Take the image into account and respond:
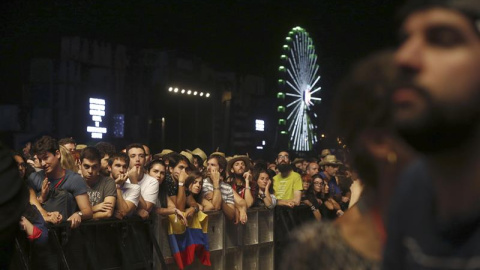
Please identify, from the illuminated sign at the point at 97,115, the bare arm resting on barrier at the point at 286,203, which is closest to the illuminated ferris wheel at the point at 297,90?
the illuminated sign at the point at 97,115

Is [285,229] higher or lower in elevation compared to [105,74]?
lower

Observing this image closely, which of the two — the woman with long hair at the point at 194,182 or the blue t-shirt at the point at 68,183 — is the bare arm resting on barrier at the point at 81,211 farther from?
the woman with long hair at the point at 194,182

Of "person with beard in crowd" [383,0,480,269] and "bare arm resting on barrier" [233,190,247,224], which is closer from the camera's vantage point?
"person with beard in crowd" [383,0,480,269]

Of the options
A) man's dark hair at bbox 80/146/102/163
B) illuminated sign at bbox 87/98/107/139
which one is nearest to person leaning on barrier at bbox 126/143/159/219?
man's dark hair at bbox 80/146/102/163

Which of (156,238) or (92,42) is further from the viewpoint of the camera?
(92,42)

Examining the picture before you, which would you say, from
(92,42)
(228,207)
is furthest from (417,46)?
(92,42)

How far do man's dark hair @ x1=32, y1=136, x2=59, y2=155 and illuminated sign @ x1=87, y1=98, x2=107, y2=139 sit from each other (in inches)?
1033

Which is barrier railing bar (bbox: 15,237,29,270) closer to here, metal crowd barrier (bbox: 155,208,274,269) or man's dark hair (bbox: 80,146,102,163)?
man's dark hair (bbox: 80,146,102,163)

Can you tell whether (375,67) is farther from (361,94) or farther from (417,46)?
(417,46)

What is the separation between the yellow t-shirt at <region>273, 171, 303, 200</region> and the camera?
14.7m

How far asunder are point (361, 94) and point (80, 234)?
24.0 ft

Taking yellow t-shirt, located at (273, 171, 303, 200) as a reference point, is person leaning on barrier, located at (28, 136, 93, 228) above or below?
above

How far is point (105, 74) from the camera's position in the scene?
38281mm

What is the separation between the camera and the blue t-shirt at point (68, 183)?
27.7ft
